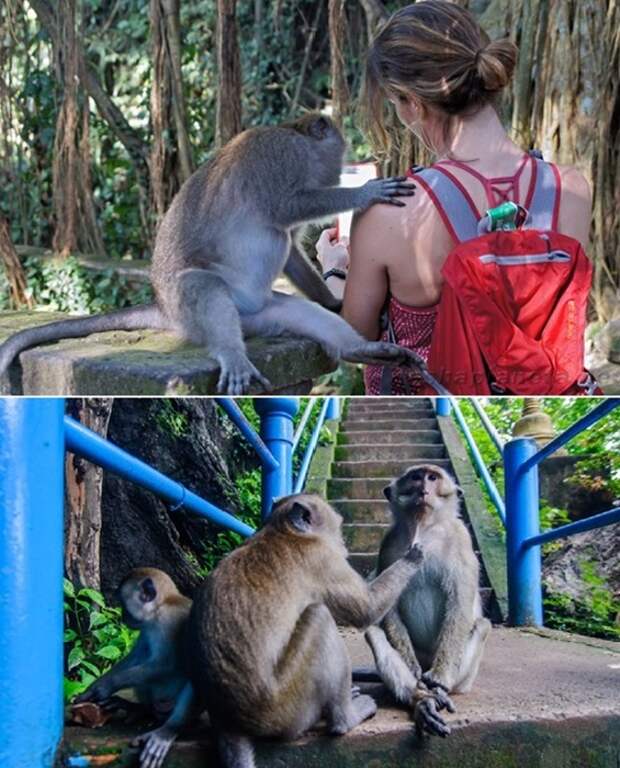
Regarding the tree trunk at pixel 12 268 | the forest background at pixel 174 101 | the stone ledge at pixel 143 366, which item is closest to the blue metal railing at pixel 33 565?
the stone ledge at pixel 143 366

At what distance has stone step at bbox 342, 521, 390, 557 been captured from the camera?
5.73 ft

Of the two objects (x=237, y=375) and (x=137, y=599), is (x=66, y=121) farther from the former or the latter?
(x=137, y=599)

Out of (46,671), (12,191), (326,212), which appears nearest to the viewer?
(46,671)

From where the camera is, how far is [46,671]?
4.77 feet

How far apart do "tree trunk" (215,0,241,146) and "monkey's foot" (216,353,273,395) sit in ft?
9.05

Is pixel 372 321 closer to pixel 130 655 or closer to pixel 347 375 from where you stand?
pixel 130 655

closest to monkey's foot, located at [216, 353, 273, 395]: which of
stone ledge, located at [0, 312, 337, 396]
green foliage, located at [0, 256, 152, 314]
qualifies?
stone ledge, located at [0, 312, 337, 396]

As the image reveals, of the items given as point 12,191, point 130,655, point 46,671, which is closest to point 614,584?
point 130,655

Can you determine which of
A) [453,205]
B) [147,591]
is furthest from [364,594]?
[453,205]

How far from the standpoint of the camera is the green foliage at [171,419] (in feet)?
5.13

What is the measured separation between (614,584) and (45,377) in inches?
38.2

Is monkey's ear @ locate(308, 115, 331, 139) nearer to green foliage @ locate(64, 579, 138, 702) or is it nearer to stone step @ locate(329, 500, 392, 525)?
stone step @ locate(329, 500, 392, 525)

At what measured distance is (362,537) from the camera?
1.76 meters

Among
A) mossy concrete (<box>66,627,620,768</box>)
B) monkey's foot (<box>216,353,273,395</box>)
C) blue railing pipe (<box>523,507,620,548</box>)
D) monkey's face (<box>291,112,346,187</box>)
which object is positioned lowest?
mossy concrete (<box>66,627,620,768</box>)
